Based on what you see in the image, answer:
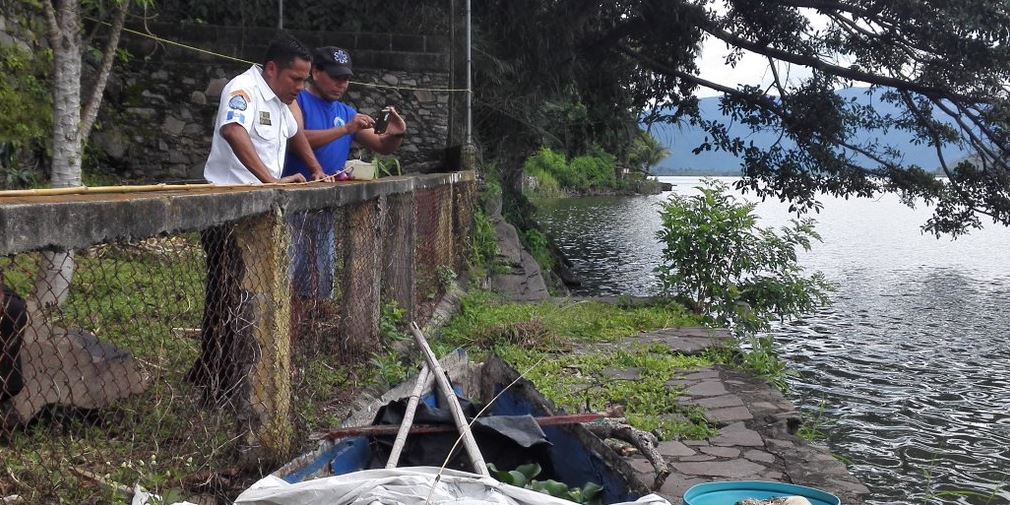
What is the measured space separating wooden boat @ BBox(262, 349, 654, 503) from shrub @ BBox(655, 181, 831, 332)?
5.63 meters

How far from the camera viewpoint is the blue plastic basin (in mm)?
3482

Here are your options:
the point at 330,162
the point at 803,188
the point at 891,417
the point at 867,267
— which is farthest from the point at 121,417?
the point at 867,267

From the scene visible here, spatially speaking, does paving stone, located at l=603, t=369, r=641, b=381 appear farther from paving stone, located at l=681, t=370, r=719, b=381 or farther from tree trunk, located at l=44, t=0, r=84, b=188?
tree trunk, located at l=44, t=0, r=84, b=188

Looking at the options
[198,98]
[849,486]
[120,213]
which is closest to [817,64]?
[198,98]

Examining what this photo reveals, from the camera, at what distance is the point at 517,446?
341 centimetres

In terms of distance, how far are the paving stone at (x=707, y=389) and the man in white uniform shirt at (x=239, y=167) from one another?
276 cm

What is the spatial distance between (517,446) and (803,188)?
11.4m

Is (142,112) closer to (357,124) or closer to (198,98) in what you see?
(198,98)

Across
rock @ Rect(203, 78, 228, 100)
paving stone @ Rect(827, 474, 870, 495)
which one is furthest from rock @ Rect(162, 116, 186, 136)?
paving stone @ Rect(827, 474, 870, 495)

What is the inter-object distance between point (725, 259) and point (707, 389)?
146 inches

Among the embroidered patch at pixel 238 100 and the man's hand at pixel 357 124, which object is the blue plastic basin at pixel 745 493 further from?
the man's hand at pixel 357 124

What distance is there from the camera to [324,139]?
532cm

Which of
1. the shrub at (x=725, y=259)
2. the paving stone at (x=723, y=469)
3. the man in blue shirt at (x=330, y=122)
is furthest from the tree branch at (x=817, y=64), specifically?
the paving stone at (x=723, y=469)

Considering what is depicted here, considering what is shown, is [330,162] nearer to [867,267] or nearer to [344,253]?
[344,253]
